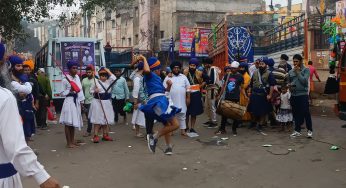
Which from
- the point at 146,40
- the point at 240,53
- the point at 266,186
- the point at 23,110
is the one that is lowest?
the point at 266,186

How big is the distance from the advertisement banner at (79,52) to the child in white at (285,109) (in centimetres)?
978

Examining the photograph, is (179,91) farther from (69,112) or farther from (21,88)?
(21,88)

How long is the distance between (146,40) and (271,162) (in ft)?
120

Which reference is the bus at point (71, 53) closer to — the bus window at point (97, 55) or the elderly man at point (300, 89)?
the bus window at point (97, 55)

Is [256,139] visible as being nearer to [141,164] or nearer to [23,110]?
[141,164]

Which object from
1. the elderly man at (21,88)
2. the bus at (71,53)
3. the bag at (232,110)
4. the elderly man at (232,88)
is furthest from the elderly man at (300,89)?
the bus at (71,53)

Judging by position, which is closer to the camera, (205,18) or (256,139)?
(256,139)

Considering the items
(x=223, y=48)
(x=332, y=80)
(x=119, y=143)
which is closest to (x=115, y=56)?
(x=223, y=48)

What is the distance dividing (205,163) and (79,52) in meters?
11.8

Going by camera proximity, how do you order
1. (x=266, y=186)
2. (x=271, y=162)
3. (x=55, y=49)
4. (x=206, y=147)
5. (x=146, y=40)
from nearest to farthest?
(x=266, y=186) < (x=271, y=162) < (x=206, y=147) < (x=55, y=49) < (x=146, y=40)

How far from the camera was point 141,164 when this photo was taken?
7.14m

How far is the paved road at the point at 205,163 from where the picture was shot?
19.9 feet

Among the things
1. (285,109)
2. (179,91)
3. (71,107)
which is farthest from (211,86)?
(71,107)

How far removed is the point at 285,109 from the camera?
9.70 m
